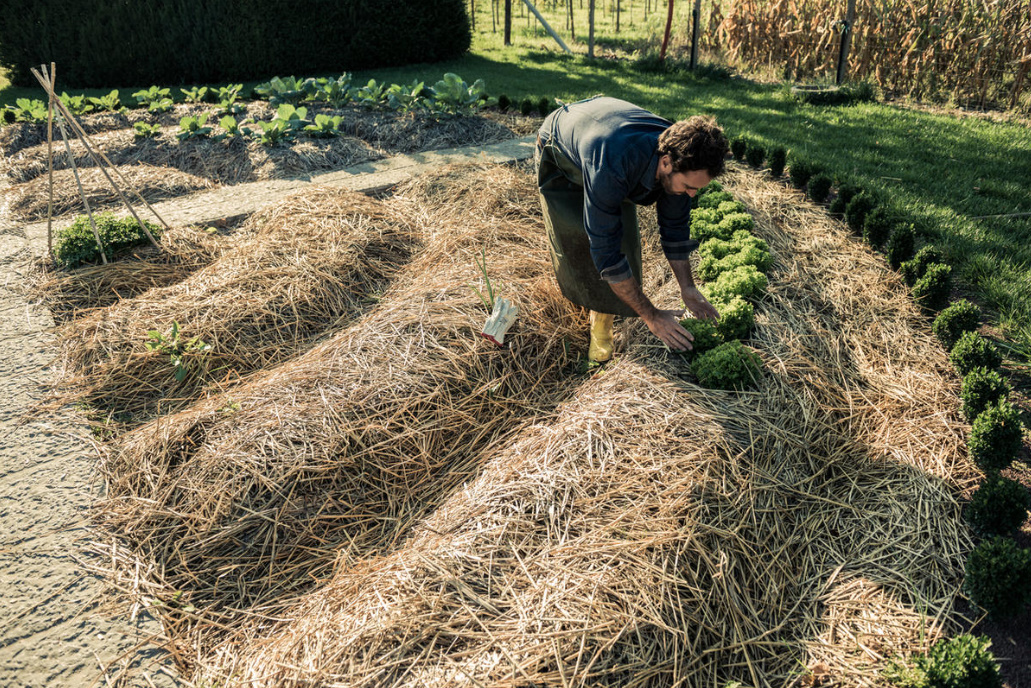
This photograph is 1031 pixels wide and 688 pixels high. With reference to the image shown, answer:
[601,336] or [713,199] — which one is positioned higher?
[713,199]

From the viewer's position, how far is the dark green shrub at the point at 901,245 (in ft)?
14.0

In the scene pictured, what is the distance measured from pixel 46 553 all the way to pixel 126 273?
2.69 m

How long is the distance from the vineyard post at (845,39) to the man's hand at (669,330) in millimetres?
8182

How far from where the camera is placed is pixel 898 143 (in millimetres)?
6848

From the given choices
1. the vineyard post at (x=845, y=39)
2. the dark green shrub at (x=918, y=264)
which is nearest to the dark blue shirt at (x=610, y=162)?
the dark green shrub at (x=918, y=264)

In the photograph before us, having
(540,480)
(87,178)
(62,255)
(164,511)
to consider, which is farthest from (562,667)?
(87,178)

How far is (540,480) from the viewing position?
2.84m

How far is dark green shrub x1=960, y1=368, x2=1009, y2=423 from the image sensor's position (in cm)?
304

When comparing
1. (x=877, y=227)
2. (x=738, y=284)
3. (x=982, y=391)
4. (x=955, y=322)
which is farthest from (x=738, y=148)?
(x=982, y=391)

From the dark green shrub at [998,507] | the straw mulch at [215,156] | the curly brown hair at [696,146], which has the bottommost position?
the dark green shrub at [998,507]

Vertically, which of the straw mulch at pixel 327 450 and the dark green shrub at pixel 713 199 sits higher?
the dark green shrub at pixel 713 199

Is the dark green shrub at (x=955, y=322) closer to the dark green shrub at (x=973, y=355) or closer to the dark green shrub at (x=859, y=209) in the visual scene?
the dark green shrub at (x=973, y=355)

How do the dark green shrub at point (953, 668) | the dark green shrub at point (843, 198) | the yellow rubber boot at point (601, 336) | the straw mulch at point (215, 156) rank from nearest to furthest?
the dark green shrub at point (953, 668) → the yellow rubber boot at point (601, 336) → the dark green shrub at point (843, 198) → the straw mulch at point (215, 156)

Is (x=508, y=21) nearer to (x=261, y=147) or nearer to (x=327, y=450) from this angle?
(x=261, y=147)
